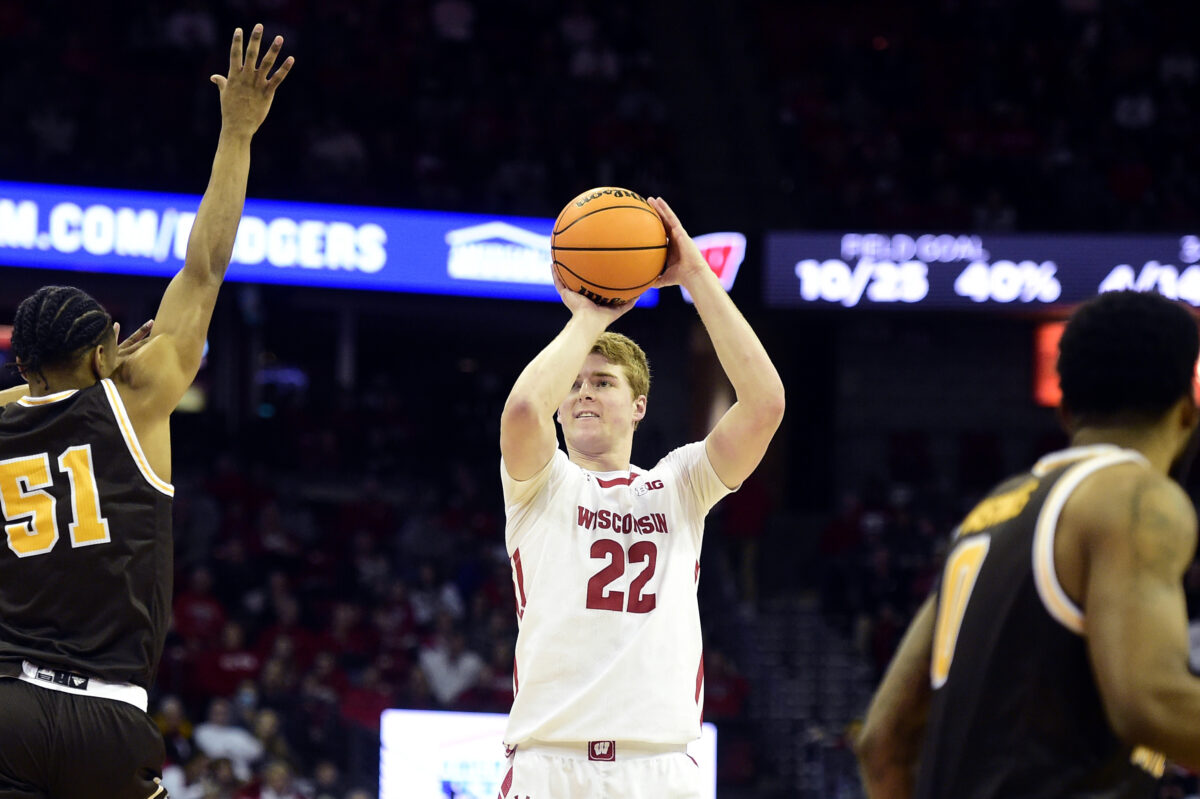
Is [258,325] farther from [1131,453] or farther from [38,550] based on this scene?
[1131,453]

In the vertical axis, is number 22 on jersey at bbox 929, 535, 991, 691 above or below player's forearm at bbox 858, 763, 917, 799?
above

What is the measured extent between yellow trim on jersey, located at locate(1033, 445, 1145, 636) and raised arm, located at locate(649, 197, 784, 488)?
1491 mm

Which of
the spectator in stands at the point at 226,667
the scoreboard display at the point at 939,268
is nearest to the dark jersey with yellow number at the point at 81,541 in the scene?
the spectator in stands at the point at 226,667

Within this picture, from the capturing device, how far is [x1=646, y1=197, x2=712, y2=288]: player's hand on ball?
13.8 feet

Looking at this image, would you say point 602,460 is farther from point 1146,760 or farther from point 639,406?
point 1146,760

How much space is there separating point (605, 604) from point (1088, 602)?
5.47ft

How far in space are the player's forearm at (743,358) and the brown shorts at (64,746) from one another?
1.82m

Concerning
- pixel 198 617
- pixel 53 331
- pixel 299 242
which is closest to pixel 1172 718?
pixel 53 331

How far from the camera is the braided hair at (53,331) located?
3898 millimetres

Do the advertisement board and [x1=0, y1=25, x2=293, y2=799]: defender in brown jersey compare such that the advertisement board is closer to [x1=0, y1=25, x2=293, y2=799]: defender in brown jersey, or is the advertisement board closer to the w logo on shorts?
[x1=0, y1=25, x2=293, y2=799]: defender in brown jersey

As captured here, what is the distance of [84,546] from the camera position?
3799 mm

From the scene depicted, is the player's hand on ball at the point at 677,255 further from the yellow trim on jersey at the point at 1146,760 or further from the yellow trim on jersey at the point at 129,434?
the yellow trim on jersey at the point at 1146,760

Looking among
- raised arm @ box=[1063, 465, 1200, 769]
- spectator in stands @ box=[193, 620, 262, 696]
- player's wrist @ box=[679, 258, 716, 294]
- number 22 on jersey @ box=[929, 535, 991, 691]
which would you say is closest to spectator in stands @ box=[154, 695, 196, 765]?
spectator in stands @ box=[193, 620, 262, 696]

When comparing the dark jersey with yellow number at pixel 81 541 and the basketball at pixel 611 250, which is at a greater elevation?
the basketball at pixel 611 250
